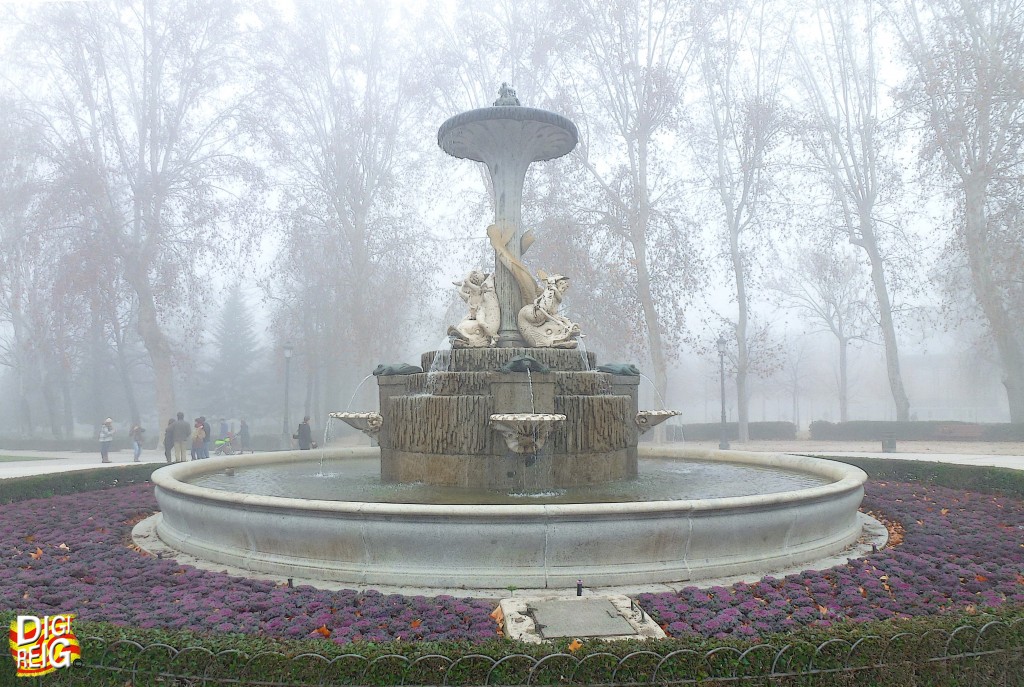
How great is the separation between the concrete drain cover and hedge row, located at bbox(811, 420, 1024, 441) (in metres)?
23.0

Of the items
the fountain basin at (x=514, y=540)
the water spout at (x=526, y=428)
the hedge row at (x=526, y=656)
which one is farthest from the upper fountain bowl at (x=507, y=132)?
the hedge row at (x=526, y=656)

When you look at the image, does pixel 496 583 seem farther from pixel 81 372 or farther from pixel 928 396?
pixel 928 396

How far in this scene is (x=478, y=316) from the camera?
10.6 m

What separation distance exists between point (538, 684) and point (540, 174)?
2824 centimetres

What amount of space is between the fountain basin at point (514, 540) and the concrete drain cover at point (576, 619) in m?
0.70

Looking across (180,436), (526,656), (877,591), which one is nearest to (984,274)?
(877,591)

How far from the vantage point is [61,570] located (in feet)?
20.4

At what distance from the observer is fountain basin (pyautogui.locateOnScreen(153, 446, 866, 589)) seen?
577 cm

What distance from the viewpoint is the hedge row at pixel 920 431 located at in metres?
26.1

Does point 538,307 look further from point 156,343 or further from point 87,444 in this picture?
point 87,444

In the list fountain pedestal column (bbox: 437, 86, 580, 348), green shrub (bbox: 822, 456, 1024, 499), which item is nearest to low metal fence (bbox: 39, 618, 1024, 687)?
fountain pedestal column (bbox: 437, 86, 580, 348)

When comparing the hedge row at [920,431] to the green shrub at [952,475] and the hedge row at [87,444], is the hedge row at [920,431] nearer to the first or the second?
the green shrub at [952,475]

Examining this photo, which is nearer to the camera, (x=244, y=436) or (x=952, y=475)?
(x=952, y=475)

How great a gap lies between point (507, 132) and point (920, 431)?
83.0ft
